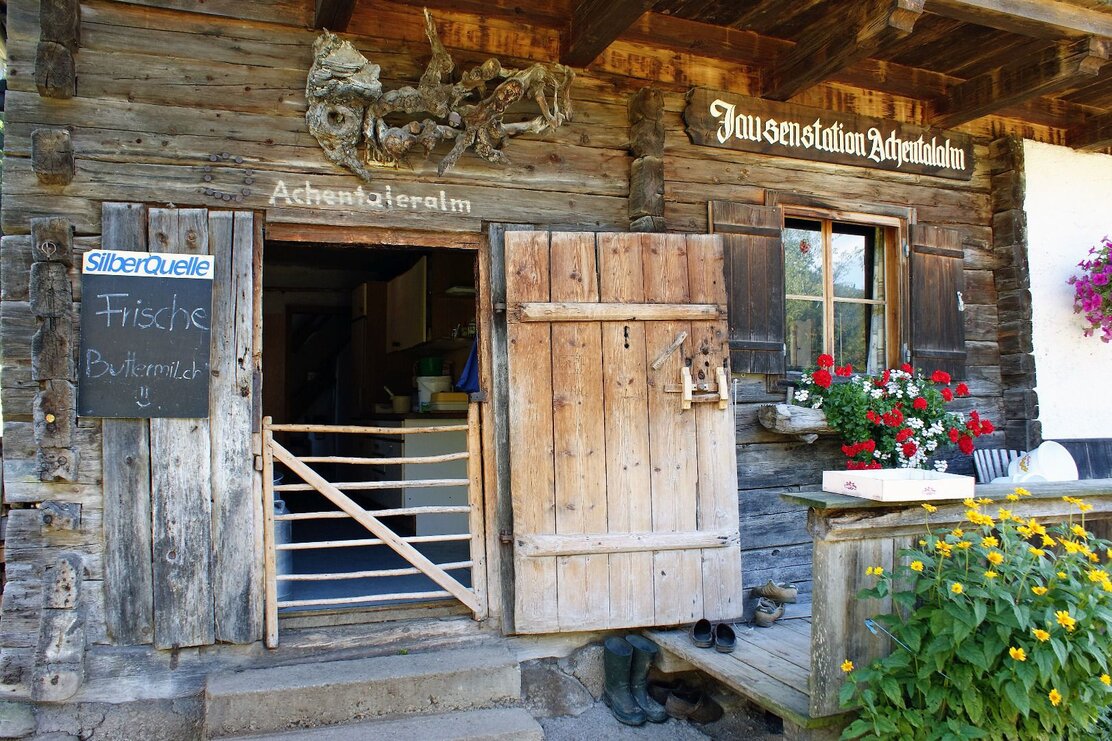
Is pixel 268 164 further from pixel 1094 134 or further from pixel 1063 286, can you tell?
pixel 1094 134

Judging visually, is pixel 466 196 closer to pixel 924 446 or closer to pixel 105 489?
pixel 105 489

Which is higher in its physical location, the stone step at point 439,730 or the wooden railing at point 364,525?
the wooden railing at point 364,525

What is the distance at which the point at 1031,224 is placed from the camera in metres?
5.70

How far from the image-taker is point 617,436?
423cm

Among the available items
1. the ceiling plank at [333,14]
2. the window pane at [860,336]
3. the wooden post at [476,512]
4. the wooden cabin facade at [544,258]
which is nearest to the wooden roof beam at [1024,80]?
the wooden cabin facade at [544,258]

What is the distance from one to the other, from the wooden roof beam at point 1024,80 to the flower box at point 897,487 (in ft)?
9.20

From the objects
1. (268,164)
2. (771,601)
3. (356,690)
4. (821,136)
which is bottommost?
(356,690)

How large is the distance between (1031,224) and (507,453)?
13.6 feet

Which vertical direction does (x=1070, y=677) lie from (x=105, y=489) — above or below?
below

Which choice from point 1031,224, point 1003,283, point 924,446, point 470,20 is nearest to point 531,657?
point 924,446

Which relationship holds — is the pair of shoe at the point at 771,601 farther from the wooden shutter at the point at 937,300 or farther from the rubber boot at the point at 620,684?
the wooden shutter at the point at 937,300

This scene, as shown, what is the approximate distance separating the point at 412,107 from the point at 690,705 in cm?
331

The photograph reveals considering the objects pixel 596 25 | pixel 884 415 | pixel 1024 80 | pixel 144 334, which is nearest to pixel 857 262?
pixel 884 415

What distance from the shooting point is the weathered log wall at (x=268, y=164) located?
362cm
